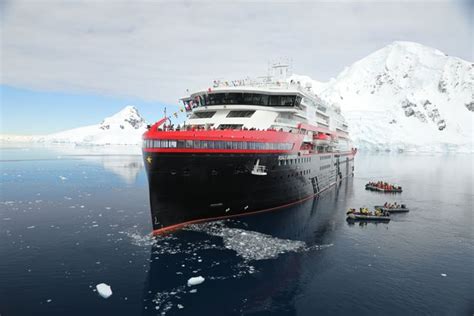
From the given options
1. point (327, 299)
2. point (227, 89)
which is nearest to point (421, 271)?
point (327, 299)

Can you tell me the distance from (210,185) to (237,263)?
338 inches

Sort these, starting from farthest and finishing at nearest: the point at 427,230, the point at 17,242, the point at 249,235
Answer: the point at 427,230
the point at 249,235
the point at 17,242

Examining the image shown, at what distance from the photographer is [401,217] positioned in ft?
132

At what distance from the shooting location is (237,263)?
23.2 meters

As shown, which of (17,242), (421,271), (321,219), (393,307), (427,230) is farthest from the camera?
(321,219)

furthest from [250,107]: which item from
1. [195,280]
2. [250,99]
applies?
[195,280]

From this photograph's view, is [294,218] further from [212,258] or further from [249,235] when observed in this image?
[212,258]

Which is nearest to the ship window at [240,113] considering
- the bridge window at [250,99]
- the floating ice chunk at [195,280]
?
the bridge window at [250,99]

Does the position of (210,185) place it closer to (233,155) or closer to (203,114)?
(233,155)

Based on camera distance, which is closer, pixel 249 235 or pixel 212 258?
pixel 212 258

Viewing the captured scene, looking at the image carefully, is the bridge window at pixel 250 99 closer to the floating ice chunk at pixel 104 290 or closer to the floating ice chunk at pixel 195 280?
the floating ice chunk at pixel 195 280

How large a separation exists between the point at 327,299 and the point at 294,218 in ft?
56.1

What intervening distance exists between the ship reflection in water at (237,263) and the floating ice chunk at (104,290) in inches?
79.9

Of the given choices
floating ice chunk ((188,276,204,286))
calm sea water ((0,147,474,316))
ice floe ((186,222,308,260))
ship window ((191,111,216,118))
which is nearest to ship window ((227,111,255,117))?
ship window ((191,111,216,118))
